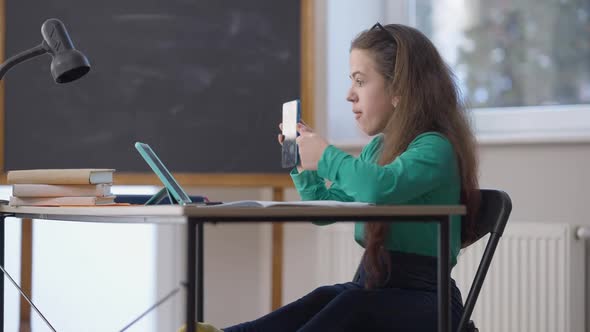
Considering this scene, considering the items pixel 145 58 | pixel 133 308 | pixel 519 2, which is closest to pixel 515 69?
pixel 519 2

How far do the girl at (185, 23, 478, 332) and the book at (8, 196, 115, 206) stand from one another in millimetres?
360

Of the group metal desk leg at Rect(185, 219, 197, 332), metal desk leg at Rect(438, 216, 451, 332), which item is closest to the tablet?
metal desk leg at Rect(185, 219, 197, 332)

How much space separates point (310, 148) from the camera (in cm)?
161

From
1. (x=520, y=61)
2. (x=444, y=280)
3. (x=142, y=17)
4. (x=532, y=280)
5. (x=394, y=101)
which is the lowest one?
(x=532, y=280)

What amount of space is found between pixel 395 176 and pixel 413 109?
0.84 feet

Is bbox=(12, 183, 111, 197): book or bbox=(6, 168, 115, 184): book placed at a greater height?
bbox=(6, 168, 115, 184): book

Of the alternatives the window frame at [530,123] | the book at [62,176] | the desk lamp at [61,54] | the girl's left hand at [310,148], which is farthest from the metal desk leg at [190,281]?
the window frame at [530,123]

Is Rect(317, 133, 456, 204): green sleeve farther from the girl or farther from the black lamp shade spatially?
the black lamp shade

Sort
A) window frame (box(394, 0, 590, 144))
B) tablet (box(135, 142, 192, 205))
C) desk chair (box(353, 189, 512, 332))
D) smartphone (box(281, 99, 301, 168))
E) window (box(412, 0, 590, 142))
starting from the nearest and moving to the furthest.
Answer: tablet (box(135, 142, 192, 205)), desk chair (box(353, 189, 512, 332)), smartphone (box(281, 99, 301, 168)), window frame (box(394, 0, 590, 144)), window (box(412, 0, 590, 142))

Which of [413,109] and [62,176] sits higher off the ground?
[413,109]

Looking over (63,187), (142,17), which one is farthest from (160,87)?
(63,187)

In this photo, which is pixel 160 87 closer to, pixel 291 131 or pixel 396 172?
pixel 291 131

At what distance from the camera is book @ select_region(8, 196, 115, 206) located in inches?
66.6

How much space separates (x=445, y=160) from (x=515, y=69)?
1.54 m
